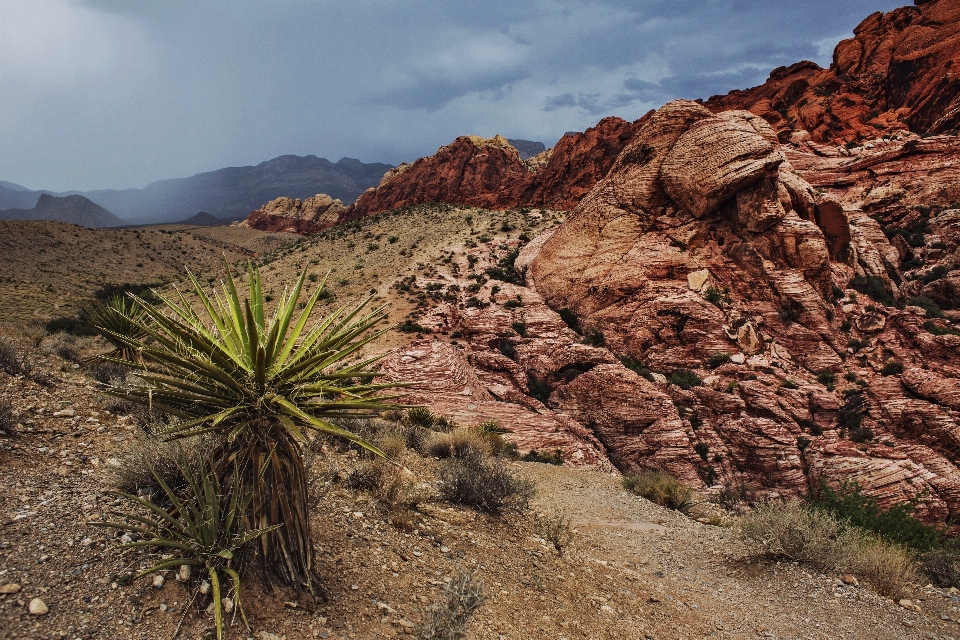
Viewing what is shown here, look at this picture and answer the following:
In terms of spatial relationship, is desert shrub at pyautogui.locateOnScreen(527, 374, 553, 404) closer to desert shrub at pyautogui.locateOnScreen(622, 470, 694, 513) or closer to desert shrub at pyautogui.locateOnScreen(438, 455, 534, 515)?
desert shrub at pyautogui.locateOnScreen(622, 470, 694, 513)

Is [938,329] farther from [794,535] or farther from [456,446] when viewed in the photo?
[456,446]

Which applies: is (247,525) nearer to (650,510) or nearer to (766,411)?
(650,510)

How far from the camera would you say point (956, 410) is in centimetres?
1255

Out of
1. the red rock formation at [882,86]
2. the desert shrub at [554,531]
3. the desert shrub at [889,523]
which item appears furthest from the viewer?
the red rock formation at [882,86]

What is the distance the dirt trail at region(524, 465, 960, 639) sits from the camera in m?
4.61

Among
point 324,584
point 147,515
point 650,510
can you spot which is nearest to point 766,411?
point 650,510

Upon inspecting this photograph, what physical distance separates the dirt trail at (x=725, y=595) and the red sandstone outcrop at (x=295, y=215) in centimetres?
8773

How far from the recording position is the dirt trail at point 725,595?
15.1ft

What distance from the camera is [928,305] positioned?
16.4 meters

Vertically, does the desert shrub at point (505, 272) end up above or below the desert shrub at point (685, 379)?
above

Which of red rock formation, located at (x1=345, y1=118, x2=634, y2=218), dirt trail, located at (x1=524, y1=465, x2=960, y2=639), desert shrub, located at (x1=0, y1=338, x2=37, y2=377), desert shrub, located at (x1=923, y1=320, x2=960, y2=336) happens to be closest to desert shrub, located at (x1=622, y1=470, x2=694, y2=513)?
dirt trail, located at (x1=524, y1=465, x2=960, y2=639)

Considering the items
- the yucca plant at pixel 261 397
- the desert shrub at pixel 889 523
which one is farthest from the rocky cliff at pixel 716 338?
the yucca plant at pixel 261 397

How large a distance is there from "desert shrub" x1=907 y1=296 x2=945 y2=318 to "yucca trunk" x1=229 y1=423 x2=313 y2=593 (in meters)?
21.0

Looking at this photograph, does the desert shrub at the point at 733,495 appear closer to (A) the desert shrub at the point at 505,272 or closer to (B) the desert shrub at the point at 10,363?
(A) the desert shrub at the point at 505,272
